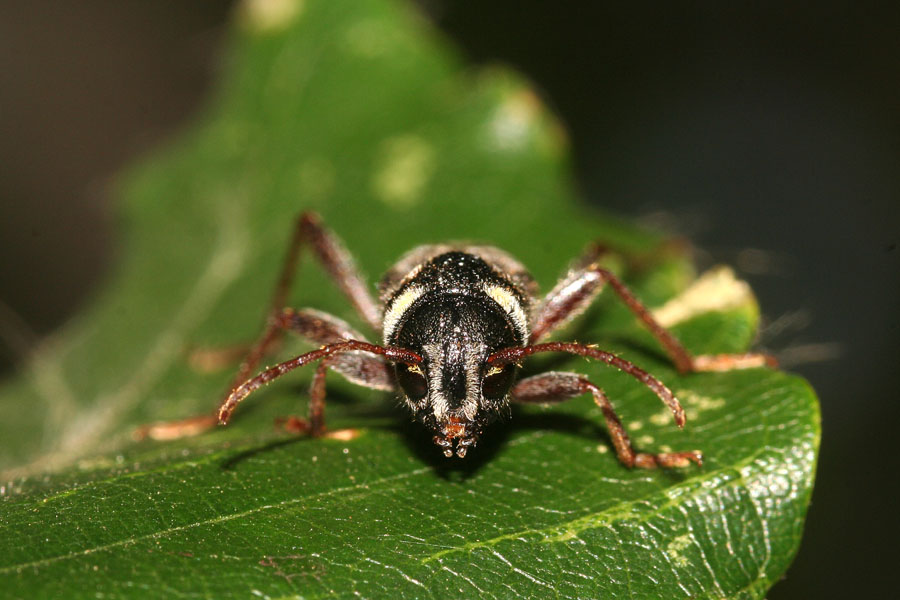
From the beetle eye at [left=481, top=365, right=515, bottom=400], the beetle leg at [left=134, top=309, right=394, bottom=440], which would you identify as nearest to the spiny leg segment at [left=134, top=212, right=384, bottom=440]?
the beetle leg at [left=134, top=309, right=394, bottom=440]

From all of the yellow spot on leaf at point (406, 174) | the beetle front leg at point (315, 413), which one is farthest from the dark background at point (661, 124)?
the beetle front leg at point (315, 413)

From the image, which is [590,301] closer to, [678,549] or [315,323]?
[315,323]

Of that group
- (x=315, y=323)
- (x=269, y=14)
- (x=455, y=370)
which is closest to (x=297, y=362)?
(x=455, y=370)

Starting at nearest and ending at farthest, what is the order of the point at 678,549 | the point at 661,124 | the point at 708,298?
1. the point at 678,549
2. the point at 708,298
3. the point at 661,124

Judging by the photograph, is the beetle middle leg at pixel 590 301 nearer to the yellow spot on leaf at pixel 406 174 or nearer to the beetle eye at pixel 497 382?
the beetle eye at pixel 497 382

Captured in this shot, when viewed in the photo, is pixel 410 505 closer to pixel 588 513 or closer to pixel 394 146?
pixel 588 513

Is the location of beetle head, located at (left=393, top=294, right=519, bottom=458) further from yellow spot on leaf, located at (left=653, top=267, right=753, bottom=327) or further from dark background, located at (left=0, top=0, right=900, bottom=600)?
dark background, located at (left=0, top=0, right=900, bottom=600)
